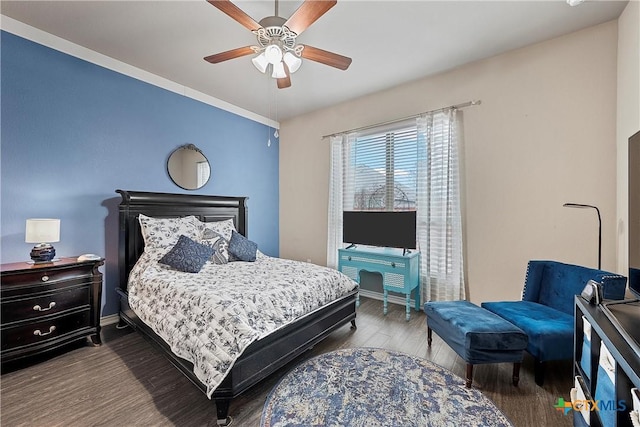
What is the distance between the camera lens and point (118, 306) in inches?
115

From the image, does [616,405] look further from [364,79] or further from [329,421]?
[364,79]

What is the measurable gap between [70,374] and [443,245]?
3.69 metres

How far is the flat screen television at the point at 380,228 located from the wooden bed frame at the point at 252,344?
3.25 ft

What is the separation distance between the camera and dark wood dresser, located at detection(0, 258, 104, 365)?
1995 mm

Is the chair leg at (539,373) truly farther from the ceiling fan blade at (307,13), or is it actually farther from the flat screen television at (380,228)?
the ceiling fan blade at (307,13)

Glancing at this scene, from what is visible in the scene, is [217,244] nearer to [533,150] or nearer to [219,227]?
[219,227]

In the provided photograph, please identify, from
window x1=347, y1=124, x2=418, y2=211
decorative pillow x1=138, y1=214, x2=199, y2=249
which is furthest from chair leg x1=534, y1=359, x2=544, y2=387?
decorative pillow x1=138, y1=214, x2=199, y2=249

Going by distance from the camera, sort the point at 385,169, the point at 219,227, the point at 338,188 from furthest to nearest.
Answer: the point at 338,188
the point at 385,169
the point at 219,227

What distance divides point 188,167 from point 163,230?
1.09 m

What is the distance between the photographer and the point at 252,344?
1707 mm

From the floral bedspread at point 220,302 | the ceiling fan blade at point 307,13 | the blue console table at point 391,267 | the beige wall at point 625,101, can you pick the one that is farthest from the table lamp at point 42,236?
the beige wall at point 625,101

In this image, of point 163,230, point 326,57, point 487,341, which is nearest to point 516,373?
point 487,341

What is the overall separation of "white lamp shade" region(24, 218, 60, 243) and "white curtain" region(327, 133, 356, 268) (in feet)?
10.2

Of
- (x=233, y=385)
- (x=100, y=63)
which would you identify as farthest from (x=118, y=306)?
(x=100, y=63)
